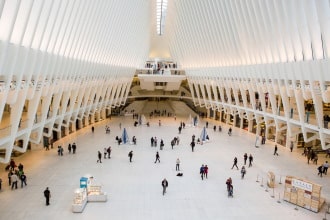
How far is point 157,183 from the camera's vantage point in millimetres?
17719

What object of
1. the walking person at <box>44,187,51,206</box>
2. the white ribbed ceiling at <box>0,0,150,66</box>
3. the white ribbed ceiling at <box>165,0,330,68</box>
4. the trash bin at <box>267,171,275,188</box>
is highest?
the white ribbed ceiling at <box>165,0,330,68</box>

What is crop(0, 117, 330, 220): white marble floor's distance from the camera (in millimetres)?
13906

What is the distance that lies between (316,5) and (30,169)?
17642 millimetres

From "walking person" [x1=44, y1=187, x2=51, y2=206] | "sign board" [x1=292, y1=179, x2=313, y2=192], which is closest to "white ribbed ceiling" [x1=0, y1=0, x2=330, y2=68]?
"sign board" [x1=292, y1=179, x2=313, y2=192]

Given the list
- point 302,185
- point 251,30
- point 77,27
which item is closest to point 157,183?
point 302,185

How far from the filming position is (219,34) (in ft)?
98.5

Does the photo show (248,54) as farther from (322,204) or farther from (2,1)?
(2,1)

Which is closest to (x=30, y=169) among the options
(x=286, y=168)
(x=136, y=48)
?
(x=286, y=168)

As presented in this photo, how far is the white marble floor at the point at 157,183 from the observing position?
13.9 metres

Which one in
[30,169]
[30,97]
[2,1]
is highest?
[2,1]

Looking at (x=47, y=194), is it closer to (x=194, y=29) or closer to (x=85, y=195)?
(x=85, y=195)

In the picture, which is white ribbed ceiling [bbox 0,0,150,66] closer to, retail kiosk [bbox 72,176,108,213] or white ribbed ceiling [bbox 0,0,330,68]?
white ribbed ceiling [bbox 0,0,330,68]

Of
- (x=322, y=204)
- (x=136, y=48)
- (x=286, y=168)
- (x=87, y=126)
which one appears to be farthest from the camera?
(x=136, y=48)

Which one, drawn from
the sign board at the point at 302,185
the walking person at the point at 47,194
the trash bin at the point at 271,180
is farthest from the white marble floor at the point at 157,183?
the sign board at the point at 302,185
